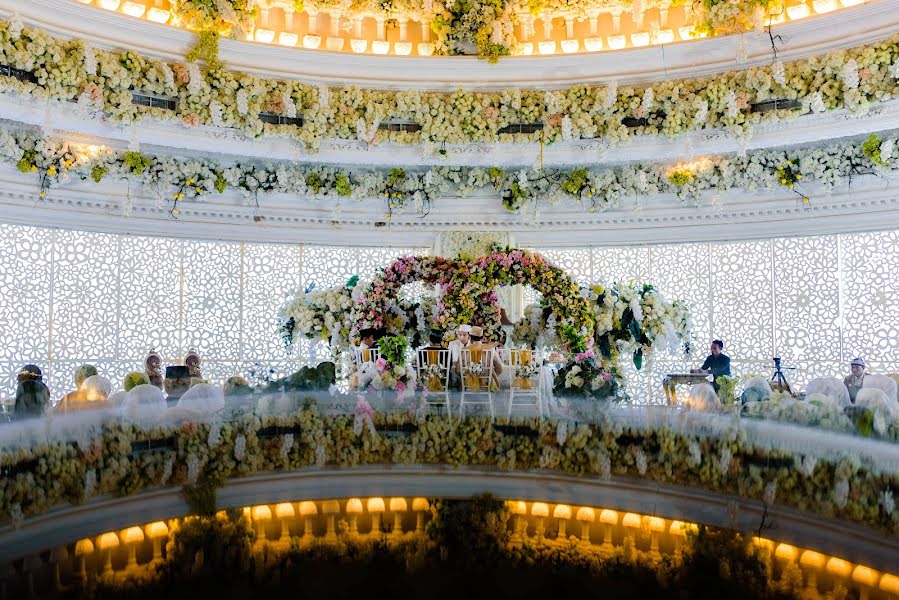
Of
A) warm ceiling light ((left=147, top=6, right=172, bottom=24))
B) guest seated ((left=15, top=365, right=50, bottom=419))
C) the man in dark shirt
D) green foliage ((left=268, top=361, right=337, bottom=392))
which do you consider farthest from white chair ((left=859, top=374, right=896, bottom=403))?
warm ceiling light ((left=147, top=6, right=172, bottom=24))

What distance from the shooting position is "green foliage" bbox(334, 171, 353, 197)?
36.8ft

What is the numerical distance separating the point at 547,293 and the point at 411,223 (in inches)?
143

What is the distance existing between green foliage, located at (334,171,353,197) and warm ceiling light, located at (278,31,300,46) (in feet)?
6.89

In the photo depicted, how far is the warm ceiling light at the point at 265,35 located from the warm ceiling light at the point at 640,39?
205 inches

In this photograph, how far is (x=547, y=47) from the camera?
10500 mm

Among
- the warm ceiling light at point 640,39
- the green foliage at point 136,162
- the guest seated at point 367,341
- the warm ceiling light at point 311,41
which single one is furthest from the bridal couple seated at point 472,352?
the green foliage at point 136,162

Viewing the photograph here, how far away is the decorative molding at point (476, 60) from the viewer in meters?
8.20

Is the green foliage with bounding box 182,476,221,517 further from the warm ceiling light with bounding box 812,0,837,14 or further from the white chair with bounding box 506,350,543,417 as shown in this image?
the warm ceiling light with bounding box 812,0,837,14

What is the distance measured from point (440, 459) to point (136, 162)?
26.7 ft

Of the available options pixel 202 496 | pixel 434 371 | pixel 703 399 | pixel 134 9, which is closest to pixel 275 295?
pixel 434 371

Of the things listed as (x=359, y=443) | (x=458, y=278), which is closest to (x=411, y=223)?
(x=458, y=278)

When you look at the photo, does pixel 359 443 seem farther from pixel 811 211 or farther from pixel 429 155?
pixel 811 211

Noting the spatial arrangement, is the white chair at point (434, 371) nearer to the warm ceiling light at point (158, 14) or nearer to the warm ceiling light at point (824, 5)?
the warm ceiling light at point (158, 14)

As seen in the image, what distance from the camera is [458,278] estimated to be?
31.3ft
